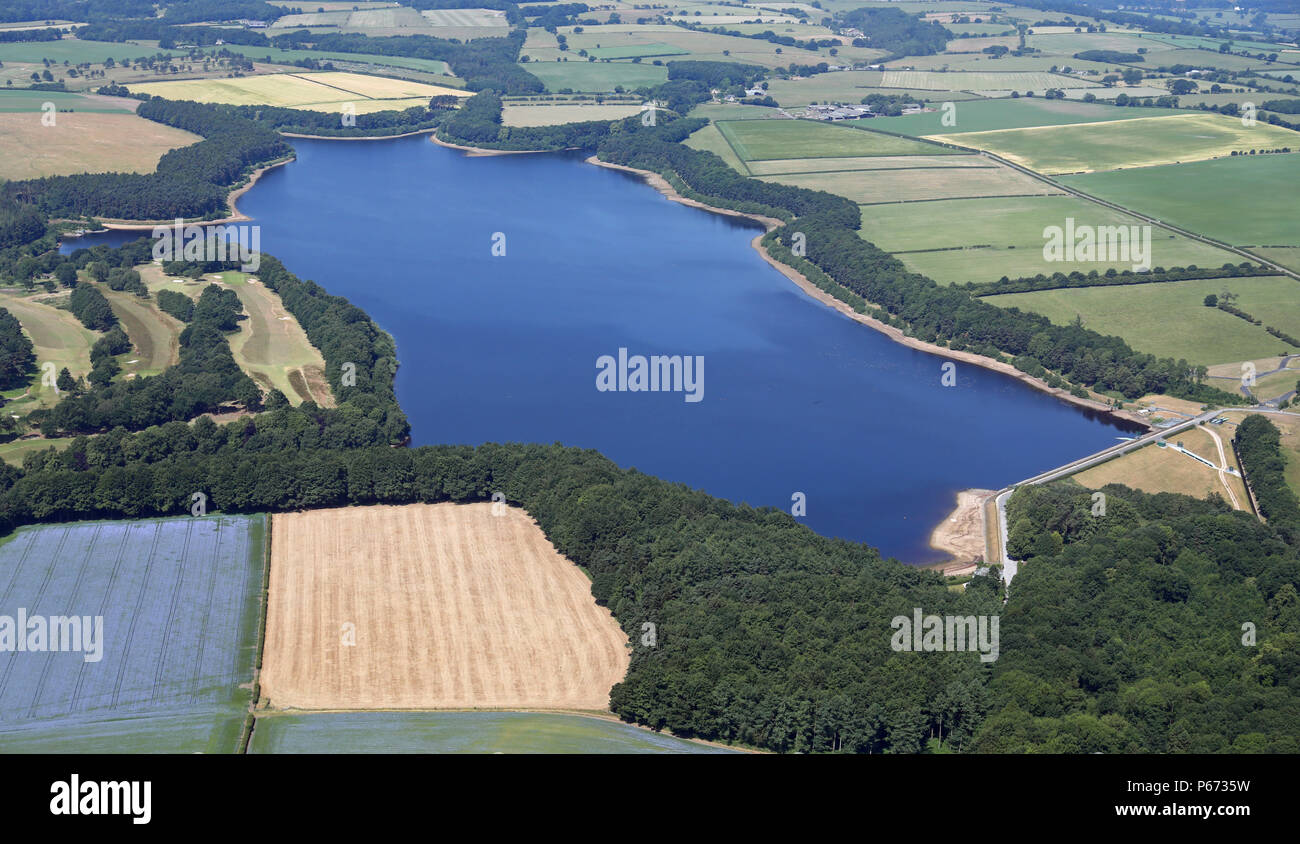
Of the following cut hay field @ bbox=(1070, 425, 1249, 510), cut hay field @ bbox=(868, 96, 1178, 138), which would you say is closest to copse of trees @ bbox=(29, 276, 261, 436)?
cut hay field @ bbox=(1070, 425, 1249, 510)

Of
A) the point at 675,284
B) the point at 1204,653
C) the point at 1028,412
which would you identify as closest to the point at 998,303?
the point at 1028,412

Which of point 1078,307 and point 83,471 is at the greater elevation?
point 1078,307

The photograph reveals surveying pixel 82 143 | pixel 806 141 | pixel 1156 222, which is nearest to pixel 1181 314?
pixel 1156 222

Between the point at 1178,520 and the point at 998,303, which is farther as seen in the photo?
the point at 998,303

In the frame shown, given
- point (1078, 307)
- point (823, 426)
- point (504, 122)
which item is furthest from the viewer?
point (504, 122)

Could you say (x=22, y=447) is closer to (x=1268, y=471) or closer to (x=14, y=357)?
(x=14, y=357)

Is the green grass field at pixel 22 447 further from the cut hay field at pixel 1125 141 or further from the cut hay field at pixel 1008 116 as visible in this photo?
the cut hay field at pixel 1008 116

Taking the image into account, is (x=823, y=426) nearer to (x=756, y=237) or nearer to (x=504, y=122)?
(x=756, y=237)
